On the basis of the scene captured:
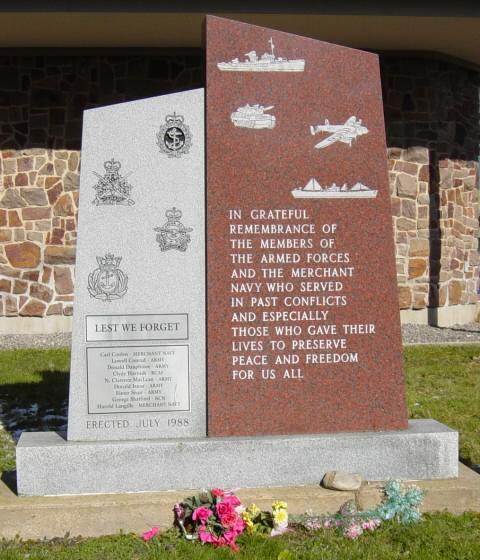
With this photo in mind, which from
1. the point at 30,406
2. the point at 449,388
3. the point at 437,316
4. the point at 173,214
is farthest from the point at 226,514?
the point at 437,316

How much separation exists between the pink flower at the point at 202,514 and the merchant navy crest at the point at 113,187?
5.42 feet

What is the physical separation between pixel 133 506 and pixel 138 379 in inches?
26.3

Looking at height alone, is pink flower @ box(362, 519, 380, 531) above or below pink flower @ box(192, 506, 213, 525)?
below

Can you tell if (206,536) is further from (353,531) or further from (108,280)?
(108,280)

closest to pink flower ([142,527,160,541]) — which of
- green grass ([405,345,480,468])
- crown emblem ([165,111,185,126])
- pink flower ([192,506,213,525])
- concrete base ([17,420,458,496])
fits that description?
pink flower ([192,506,213,525])

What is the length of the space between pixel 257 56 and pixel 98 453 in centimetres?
234

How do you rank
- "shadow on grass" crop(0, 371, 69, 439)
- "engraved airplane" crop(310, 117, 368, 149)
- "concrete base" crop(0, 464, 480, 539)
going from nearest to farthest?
"concrete base" crop(0, 464, 480, 539)
"engraved airplane" crop(310, 117, 368, 149)
"shadow on grass" crop(0, 371, 69, 439)

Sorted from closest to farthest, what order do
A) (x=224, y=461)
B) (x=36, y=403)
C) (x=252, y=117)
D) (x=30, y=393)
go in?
1. (x=224, y=461)
2. (x=252, y=117)
3. (x=36, y=403)
4. (x=30, y=393)

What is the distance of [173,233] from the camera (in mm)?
4496

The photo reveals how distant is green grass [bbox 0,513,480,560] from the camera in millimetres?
3883

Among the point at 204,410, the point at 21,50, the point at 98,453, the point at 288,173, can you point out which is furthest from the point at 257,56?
the point at 21,50

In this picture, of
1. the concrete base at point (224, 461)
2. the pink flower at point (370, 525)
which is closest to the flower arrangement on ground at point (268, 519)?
the concrete base at point (224, 461)

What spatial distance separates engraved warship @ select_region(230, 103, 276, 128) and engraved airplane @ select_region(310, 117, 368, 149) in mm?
252

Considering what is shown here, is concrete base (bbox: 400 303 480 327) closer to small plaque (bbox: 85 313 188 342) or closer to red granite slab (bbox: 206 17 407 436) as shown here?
red granite slab (bbox: 206 17 407 436)
